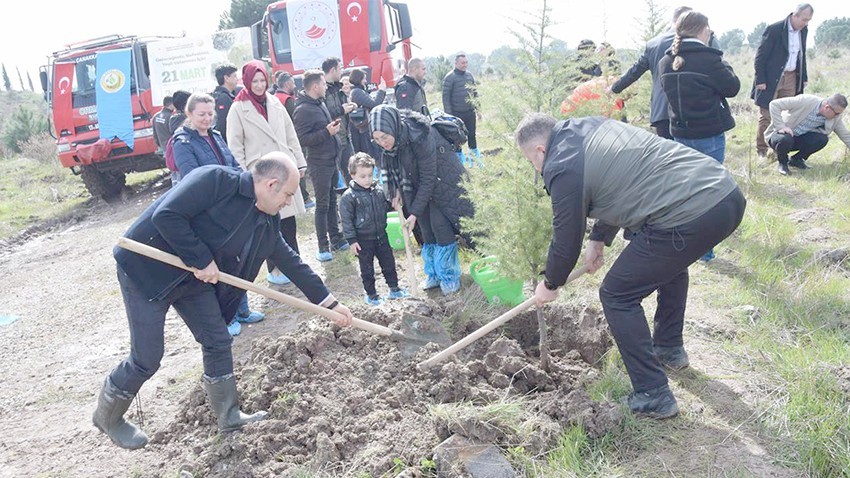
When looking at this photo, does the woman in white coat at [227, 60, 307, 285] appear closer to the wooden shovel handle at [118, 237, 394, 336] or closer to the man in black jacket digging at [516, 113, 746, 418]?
the wooden shovel handle at [118, 237, 394, 336]

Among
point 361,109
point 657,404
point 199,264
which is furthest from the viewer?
point 361,109

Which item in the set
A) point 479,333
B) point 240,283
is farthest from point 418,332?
point 240,283

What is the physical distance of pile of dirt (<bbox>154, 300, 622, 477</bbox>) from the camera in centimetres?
298

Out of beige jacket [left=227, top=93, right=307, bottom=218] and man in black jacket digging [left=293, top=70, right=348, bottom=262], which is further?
man in black jacket digging [left=293, top=70, right=348, bottom=262]

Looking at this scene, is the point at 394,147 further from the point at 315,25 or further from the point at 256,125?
the point at 315,25

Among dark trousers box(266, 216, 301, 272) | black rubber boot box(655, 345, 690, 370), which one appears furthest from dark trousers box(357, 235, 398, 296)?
black rubber boot box(655, 345, 690, 370)

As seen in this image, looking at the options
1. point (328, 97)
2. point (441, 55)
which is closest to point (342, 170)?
point (328, 97)

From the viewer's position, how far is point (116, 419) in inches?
131

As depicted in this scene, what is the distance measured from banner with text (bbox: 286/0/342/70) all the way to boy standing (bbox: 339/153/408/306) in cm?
709

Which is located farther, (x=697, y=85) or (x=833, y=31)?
(x=833, y=31)

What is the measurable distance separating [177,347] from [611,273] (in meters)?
3.57

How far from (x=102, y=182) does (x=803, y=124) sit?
39.3 feet

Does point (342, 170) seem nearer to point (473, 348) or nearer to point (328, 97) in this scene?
point (328, 97)

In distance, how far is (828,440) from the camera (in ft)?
8.82
